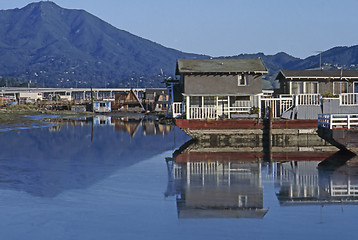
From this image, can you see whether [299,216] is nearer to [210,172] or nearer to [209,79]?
[210,172]

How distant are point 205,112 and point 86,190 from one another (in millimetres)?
21294

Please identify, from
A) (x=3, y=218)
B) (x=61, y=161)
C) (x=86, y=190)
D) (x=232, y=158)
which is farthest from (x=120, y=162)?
(x=3, y=218)

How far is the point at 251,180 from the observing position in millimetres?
23672

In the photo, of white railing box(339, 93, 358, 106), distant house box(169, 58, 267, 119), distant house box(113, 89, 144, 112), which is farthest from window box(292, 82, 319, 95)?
distant house box(113, 89, 144, 112)

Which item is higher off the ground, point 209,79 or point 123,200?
point 209,79

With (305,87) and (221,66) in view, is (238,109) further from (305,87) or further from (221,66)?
(305,87)

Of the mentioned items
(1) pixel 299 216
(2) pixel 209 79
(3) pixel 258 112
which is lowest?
(1) pixel 299 216

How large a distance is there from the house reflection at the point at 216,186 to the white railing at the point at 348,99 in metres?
12.8

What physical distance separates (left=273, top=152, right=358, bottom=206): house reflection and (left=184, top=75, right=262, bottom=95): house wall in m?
15.1

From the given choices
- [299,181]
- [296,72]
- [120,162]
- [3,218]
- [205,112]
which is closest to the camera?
[3,218]

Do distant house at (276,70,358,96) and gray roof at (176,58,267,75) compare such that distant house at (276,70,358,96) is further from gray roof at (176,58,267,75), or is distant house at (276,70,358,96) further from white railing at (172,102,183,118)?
white railing at (172,102,183,118)

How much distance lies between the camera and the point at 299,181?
23203mm

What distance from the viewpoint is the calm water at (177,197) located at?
15.7 metres

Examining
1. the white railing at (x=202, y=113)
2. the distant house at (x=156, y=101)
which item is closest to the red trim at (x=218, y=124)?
the white railing at (x=202, y=113)
